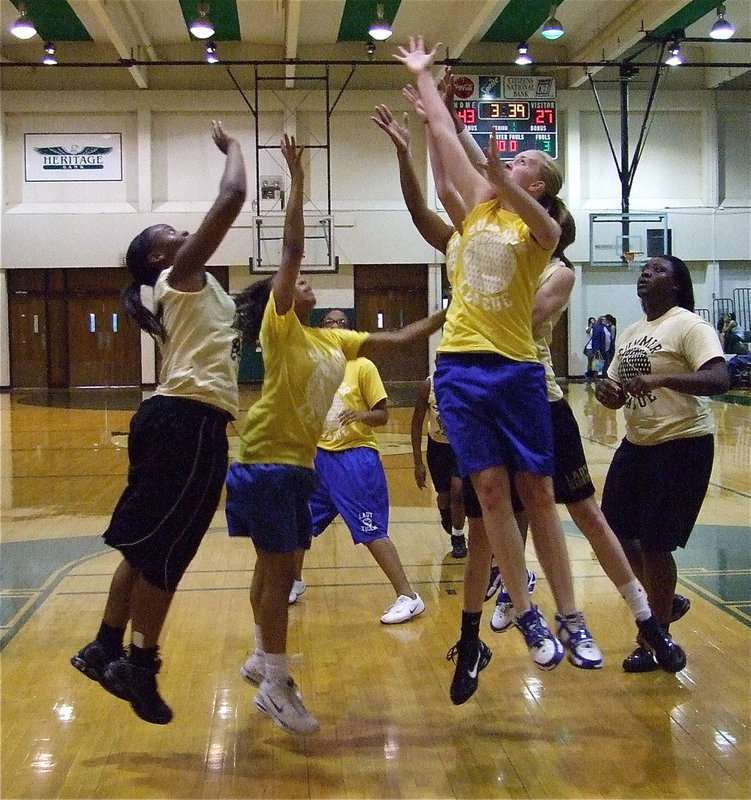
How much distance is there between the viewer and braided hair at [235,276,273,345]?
3396 mm

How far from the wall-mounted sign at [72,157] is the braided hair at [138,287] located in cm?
1862

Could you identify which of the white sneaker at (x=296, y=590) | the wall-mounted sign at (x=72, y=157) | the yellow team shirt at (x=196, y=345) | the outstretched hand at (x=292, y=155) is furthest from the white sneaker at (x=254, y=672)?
the wall-mounted sign at (x=72, y=157)

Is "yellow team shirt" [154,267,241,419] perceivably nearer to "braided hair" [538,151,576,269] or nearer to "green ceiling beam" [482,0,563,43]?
"braided hair" [538,151,576,269]

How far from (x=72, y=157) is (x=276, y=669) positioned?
1961 centimetres

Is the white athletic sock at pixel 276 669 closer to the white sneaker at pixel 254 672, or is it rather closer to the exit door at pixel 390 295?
the white sneaker at pixel 254 672

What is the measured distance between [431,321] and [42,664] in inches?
87.0

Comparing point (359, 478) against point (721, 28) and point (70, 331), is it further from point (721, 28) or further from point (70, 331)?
point (70, 331)

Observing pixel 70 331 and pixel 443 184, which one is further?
pixel 70 331

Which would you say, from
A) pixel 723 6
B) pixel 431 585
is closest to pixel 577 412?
pixel 723 6

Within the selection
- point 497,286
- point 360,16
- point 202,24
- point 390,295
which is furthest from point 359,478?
point 390,295

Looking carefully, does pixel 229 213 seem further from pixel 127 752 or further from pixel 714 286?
pixel 714 286

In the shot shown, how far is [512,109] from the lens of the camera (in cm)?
2047

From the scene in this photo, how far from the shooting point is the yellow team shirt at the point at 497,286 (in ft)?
10.2

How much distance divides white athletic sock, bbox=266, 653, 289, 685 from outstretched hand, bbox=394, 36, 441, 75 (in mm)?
2121
